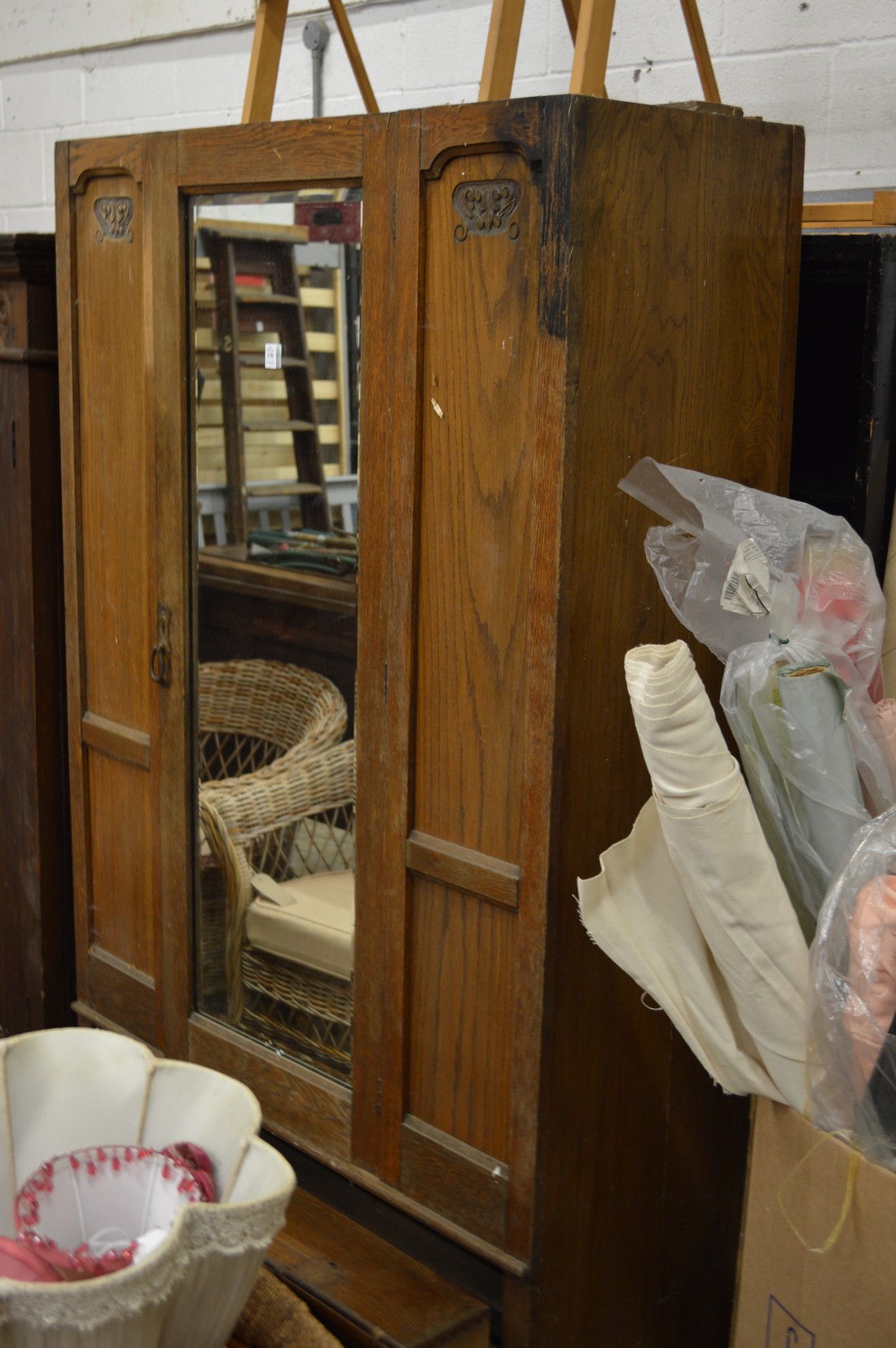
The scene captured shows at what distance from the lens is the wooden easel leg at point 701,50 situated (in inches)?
66.7

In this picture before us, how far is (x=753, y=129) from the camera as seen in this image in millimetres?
1405

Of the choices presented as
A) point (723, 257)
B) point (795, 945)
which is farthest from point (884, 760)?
point (723, 257)

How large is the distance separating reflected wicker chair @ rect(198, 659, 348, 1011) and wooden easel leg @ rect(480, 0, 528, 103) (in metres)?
0.70

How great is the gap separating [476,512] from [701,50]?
779mm

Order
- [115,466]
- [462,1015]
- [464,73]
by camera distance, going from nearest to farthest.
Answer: [462,1015]
[115,466]
[464,73]

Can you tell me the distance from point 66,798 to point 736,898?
1.34 m

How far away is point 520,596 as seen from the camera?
1.35 m

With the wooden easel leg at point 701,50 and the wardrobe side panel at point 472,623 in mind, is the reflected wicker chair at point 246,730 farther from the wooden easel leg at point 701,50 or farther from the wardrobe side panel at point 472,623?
the wooden easel leg at point 701,50

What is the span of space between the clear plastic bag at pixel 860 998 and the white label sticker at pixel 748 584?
0.23 meters

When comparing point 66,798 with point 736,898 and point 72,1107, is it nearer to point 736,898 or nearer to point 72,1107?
point 72,1107

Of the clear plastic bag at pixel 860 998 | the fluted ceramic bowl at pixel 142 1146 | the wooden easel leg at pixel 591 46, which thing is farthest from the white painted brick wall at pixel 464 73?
the fluted ceramic bowl at pixel 142 1146

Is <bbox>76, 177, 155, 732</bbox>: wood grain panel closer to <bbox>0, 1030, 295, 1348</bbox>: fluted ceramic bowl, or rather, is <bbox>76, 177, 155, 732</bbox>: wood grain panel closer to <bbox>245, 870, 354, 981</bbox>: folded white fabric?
<bbox>245, 870, 354, 981</bbox>: folded white fabric

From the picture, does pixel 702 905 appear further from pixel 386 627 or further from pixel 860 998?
pixel 386 627

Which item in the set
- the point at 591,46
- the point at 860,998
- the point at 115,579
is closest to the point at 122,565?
the point at 115,579
